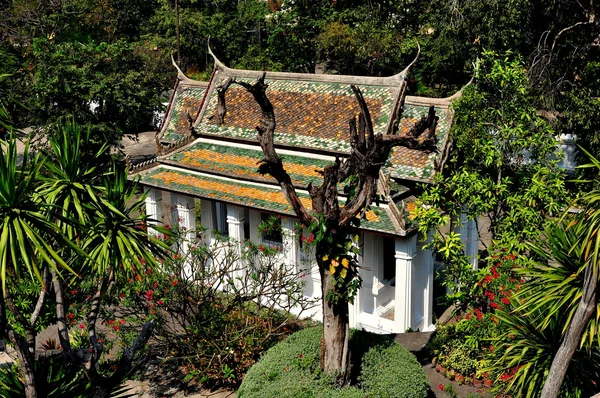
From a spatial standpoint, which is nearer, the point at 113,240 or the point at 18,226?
the point at 18,226

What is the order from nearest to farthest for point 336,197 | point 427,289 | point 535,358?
point 535,358, point 336,197, point 427,289

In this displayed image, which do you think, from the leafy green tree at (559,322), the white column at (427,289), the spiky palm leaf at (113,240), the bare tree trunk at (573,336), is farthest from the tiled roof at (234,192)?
the spiky palm leaf at (113,240)

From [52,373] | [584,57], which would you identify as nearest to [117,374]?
[52,373]

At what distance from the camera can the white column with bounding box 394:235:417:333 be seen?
1762 cm

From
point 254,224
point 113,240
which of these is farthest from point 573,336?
point 254,224

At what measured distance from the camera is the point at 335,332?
41.2 ft

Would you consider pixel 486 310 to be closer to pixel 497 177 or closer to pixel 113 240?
pixel 497 177

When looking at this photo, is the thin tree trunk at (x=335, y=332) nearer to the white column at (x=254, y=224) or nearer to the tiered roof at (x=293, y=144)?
the tiered roof at (x=293, y=144)

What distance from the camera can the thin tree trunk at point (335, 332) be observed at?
494 inches

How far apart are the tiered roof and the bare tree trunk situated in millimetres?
7104

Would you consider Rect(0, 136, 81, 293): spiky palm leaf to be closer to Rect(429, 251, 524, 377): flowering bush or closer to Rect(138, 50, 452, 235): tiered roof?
Rect(429, 251, 524, 377): flowering bush

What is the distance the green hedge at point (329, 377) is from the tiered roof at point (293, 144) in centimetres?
448

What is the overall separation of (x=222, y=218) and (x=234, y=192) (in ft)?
9.56

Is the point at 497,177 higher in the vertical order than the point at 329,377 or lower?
higher
